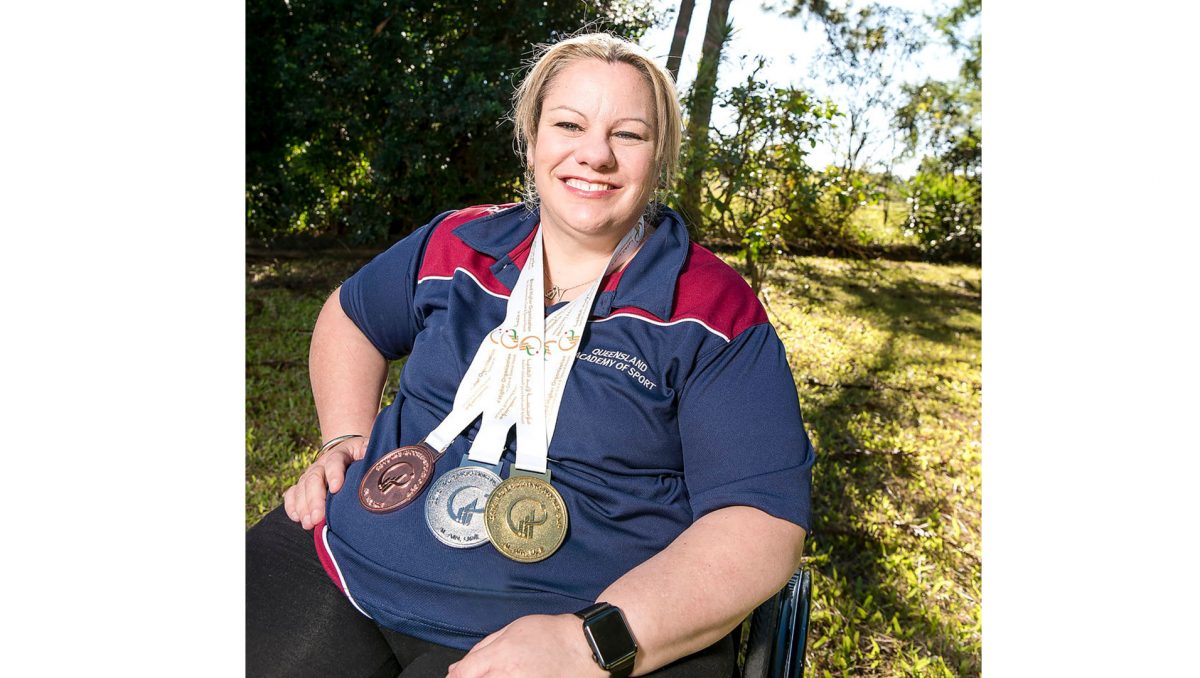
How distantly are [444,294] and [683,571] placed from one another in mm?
761

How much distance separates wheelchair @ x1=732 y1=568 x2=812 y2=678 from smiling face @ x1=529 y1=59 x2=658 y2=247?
0.79m

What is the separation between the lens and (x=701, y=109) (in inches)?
156

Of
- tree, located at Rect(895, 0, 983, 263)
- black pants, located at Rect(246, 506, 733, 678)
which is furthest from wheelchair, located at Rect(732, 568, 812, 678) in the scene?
tree, located at Rect(895, 0, 983, 263)

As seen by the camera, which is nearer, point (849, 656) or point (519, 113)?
point (519, 113)

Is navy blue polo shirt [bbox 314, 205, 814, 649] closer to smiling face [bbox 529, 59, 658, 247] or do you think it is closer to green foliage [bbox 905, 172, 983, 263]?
smiling face [bbox 529, 59, 658, 247]

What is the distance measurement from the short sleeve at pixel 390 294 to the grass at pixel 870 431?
168cm

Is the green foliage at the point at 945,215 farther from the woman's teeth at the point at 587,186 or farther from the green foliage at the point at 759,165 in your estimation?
the woman's teeth at the point at 587,186

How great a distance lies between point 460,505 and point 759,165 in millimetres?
2963
